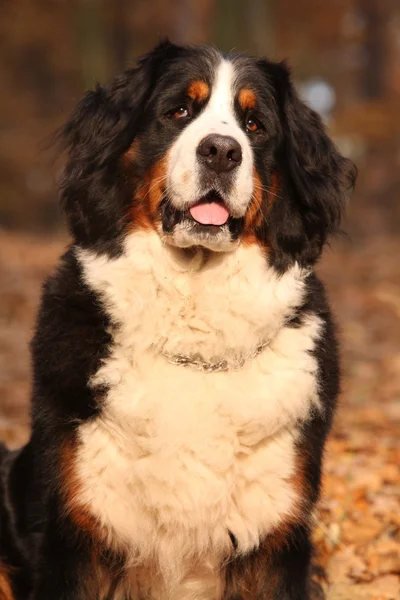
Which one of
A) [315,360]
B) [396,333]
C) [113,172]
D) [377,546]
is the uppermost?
[113,172]

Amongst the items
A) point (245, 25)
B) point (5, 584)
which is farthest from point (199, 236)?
point (245, 25)

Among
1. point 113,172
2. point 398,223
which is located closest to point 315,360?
point 113,172

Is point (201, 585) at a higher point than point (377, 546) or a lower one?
higher

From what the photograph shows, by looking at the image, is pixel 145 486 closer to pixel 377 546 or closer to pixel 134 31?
pixel 377 546

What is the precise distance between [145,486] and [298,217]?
1273 mm

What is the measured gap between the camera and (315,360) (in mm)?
3322

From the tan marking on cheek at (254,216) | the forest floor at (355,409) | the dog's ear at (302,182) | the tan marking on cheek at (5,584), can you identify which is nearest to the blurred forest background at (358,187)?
the forest floor at (355,409)

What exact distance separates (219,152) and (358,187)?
53.4 feet

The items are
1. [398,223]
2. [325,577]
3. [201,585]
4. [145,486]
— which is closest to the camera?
[145,486]

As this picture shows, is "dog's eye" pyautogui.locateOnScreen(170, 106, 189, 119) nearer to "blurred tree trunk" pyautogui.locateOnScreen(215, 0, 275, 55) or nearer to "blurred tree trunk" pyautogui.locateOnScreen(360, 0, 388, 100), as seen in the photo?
"blurred tree trunk" pyautogui.locateOnScreen(215, 0, 275, 55)

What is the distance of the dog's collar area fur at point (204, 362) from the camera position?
128 inches

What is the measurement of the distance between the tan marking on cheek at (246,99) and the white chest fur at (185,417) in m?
0.64

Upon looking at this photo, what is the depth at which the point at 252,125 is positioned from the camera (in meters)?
3.45

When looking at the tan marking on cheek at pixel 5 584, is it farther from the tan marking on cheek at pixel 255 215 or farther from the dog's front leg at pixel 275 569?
the tan marking on cheek at pixel 255 215
